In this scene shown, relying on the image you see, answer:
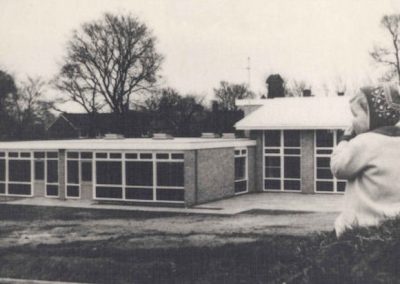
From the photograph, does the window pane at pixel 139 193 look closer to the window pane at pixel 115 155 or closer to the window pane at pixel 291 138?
the window pane at pixel 115 155

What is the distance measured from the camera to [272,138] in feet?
90.5

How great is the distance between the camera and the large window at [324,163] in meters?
26.3

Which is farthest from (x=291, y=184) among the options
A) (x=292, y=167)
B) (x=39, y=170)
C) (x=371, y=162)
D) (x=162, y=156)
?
(x=371, y=162)

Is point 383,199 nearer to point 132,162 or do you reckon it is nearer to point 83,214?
point 83,214

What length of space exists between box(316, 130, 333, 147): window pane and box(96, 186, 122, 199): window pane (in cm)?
851

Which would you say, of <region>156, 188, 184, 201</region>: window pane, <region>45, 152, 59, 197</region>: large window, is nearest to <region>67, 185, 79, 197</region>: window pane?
<region>45, 152, 59, 197</region>: large window

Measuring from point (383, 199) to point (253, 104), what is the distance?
27.1m

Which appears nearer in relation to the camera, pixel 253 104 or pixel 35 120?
pixel 253 104

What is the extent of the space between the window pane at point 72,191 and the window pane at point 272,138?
824cm

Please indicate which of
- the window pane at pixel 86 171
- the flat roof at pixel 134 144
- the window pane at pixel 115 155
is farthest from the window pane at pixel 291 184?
the window pane at pixel 86 171

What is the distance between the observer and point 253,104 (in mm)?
29984

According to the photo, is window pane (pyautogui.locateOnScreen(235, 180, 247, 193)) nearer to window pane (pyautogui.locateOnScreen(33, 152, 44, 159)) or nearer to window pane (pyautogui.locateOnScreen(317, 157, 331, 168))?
window pane (pyautogui.locateOnScreen(317, 157, 331, 168))

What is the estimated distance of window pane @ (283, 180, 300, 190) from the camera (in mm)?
27078

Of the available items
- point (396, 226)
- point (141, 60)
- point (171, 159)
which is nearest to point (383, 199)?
point (396, 226)
